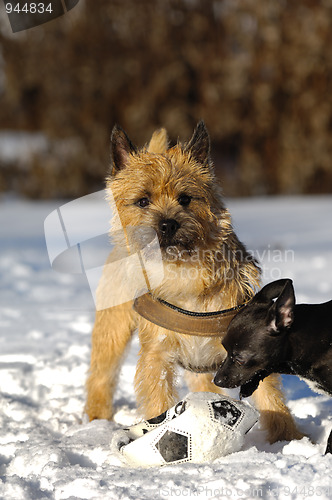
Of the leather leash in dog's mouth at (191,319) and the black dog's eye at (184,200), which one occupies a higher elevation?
the black dog's eye at (184,200)

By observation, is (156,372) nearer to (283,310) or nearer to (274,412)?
(274,412)

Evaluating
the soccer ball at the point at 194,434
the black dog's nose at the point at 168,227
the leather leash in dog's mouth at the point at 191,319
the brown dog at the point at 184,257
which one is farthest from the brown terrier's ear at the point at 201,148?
the soccer ball at the point at 194,434

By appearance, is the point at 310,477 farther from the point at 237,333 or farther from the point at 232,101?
the point at 232,101

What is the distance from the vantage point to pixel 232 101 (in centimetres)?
1262

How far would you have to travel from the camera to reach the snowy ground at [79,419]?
7.01ft

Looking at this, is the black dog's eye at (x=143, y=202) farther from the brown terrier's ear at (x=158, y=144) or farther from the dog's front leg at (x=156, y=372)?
the dog's front leg at (x=156, y=372)

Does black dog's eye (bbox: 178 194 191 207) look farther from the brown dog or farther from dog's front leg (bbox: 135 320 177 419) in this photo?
dog's front leg (bbox: 135 320 177 419)

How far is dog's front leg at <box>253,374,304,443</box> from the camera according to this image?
2.84m

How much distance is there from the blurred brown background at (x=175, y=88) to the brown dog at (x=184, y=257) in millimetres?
9413

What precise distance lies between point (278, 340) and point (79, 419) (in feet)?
4.46

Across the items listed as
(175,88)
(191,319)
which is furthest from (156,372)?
(175,88)

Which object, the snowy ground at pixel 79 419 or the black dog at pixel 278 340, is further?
the black dog at pixel 278 340

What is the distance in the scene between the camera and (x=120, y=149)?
309cm

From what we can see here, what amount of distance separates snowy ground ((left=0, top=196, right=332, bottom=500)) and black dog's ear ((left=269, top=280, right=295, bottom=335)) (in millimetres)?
503
